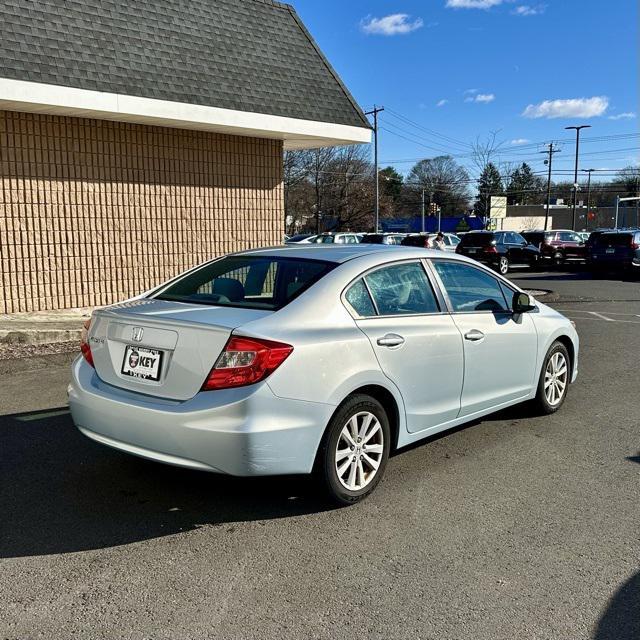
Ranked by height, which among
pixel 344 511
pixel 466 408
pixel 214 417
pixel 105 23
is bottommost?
pixel 344 511

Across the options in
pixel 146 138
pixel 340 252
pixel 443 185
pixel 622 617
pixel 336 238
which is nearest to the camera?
pixel 622 617

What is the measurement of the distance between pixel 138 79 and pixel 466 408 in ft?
27.5

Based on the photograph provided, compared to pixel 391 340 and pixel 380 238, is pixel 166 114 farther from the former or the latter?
pixel 380 238

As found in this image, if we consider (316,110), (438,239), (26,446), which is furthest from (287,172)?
(26,446)

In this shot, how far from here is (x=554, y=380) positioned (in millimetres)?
6125

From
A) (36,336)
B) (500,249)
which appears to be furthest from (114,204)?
(500,249)

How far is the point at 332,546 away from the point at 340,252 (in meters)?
2.03

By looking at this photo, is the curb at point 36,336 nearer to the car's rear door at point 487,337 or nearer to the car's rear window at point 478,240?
the car's rear door at point 487,337

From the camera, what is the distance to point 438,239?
23281 millimetres

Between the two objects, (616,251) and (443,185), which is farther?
(443,185)

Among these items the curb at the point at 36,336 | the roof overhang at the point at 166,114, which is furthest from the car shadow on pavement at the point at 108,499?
the roof overhang at the point at 166,114

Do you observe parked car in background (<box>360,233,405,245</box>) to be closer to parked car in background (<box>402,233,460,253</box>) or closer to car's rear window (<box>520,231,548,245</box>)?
parked car in background (<box>402,233,460,253</box>)

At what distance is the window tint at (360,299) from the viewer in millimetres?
4234

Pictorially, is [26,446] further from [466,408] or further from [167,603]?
[466,408]
